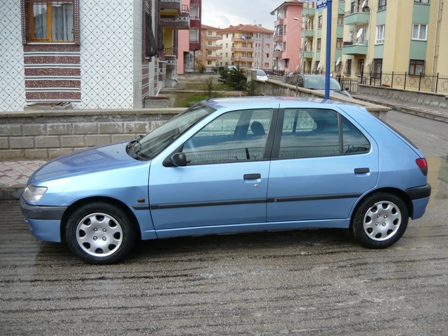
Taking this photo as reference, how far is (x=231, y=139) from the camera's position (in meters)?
5.55

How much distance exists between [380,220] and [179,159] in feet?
7.33

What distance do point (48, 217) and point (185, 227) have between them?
131 cm

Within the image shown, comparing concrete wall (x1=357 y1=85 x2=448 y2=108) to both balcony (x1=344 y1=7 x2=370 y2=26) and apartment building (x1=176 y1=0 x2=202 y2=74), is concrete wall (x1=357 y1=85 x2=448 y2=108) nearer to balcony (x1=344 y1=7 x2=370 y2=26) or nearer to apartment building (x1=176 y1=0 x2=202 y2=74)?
balcony (x1=344 y1=7 x2=370 y2=26)

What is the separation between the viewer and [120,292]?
473 centimetres

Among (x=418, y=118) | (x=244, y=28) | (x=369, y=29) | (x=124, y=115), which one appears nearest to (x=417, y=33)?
(x=369, y=29)

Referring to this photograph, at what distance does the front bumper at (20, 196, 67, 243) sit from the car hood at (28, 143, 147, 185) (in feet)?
0.93

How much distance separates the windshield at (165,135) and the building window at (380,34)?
43.1 metres

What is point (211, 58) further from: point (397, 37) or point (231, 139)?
point (231, 139)

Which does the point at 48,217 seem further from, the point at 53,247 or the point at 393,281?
the point at 393,281

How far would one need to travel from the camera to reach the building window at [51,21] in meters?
14.0

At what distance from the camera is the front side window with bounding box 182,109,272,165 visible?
5.45 metres

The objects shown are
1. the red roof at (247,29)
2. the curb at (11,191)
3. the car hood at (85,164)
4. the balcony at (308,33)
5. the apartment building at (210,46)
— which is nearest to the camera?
the car hood at (85,164)

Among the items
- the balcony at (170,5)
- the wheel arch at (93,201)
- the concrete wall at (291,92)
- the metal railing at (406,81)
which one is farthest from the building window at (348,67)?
the wheel arch at (93,201)

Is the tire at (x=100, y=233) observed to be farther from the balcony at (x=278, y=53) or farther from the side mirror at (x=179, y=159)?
the balcony at (x=278, y=53)
